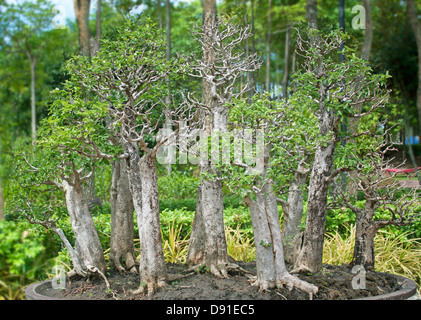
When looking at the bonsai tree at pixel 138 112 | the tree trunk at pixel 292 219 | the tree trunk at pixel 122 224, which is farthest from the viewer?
the tree trunk at pixel 292 219

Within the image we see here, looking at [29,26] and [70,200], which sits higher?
[29,26]

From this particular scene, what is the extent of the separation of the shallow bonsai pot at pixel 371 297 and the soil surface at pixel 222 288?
0.08 m

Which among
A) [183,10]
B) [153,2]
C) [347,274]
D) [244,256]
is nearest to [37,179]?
[244,256]

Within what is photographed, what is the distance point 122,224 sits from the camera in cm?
538

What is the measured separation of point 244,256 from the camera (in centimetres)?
622

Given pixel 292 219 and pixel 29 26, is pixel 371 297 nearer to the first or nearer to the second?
pixel 292 219

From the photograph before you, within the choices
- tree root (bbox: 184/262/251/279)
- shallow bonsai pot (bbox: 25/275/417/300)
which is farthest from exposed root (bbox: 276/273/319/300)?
tree root (bbox: 184/262/251/279)

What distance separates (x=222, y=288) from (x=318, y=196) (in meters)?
1.56

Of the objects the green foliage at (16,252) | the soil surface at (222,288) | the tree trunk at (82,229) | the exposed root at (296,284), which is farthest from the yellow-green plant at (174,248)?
the green foliage at (16,252)

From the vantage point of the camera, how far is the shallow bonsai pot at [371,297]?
4145 mm

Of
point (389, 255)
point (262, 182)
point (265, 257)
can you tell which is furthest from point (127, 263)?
point (389, 255)

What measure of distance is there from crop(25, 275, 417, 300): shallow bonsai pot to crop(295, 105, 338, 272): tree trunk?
916 mm

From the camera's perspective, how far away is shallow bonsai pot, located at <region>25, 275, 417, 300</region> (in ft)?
13.6

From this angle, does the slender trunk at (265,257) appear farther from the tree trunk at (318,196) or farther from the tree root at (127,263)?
the tree root at (127,263)
